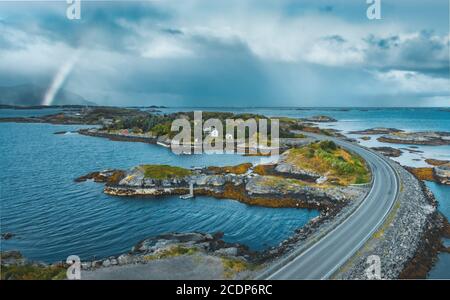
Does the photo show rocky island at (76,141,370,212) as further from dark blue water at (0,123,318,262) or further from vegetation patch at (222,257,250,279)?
vegetation patch at (222,257,250,279)

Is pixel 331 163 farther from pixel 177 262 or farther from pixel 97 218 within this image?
pixel 177 262

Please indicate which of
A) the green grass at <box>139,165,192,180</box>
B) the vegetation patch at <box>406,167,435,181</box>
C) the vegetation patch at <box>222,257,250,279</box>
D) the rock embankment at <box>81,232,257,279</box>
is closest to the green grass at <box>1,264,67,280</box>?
the rock embankment at <box>81,232,257,279</box>

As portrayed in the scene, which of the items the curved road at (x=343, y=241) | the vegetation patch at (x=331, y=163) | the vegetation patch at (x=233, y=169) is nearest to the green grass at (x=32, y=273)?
the curved road at (x=343, y=241)

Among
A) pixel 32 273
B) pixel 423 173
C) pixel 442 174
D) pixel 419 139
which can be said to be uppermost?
pixel 419 139

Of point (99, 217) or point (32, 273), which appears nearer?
point (32, 273)

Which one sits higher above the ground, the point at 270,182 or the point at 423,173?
the point at 270,182

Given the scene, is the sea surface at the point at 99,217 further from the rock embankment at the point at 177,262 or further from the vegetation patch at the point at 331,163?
the vegetation patch at the point at 331,163

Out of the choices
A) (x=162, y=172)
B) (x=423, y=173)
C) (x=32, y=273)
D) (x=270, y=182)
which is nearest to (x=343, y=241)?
(x=270, y=182)
